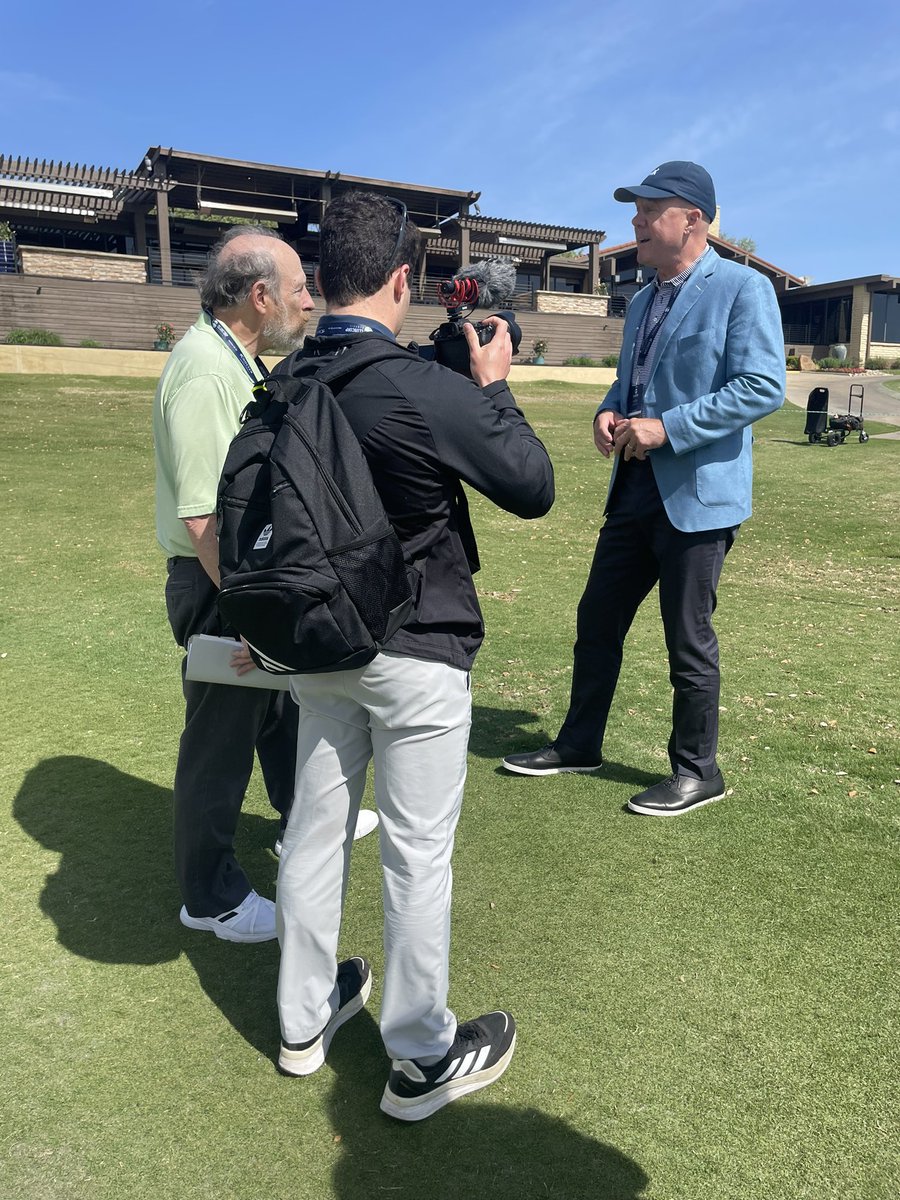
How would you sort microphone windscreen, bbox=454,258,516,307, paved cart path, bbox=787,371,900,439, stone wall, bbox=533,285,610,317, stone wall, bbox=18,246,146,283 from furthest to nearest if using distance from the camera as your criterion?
stone wall, bbox=533,285,610,317
stone wall, bbox=18,246,146,283
paved cart path, bbox=787,371,900,439
microphone windscreen, bbox=454,258,516,307

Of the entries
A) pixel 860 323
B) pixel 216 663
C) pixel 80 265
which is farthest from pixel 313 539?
pixel 860 323

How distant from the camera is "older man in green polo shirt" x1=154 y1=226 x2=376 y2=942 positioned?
7.92 feet

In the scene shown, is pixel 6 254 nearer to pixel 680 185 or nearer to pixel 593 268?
pixel 593 268

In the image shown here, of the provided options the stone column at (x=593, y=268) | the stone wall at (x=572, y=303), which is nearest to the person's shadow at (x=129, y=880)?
the stone wall at (x=572, y=303)

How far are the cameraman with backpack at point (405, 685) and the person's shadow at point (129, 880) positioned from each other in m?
0.46

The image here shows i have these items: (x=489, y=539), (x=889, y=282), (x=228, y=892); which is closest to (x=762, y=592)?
(x=489, y=539)

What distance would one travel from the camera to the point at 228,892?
2.79m

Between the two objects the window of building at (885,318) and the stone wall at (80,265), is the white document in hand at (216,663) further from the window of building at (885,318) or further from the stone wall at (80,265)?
the window of building at (885,318)

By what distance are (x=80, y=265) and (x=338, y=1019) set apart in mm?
30700

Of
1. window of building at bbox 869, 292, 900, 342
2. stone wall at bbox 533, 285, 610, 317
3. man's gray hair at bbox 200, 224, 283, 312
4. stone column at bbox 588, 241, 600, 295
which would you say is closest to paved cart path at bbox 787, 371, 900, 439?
window of building at bbox 869, 292, 900, 342

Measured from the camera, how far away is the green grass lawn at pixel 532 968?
194cm

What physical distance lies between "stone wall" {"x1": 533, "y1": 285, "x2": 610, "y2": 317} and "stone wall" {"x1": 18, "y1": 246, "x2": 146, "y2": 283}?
15.4 meters

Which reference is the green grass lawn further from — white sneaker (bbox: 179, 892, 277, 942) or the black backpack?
the black backpack

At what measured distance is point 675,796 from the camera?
3492mm
